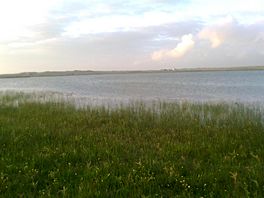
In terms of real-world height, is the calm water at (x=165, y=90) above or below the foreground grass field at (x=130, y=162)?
below

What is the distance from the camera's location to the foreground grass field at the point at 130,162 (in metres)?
6.37

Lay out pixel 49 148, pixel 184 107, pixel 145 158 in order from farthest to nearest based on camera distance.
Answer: pixel 184 107, pixel 49 148, pixel 145 158

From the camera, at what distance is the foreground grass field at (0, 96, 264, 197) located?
6.37m

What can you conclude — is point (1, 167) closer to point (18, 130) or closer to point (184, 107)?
point (18, 130)

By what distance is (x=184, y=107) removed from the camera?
21609mm

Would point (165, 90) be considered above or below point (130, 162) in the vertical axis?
below

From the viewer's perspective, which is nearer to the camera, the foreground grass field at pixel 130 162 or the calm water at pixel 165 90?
the foreground grass field at pixel 130 162

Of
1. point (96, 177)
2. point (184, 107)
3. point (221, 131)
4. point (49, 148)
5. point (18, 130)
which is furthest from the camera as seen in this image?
point (184, 107)

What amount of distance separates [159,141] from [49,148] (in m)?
3.45

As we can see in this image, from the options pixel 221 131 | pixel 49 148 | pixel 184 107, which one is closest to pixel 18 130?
pixel 49 148

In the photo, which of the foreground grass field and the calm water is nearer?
the foreground grass field

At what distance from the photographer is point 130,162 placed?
26.9ft

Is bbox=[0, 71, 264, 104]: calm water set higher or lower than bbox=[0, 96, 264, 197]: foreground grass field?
lower

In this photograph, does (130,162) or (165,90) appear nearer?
(130,162)
